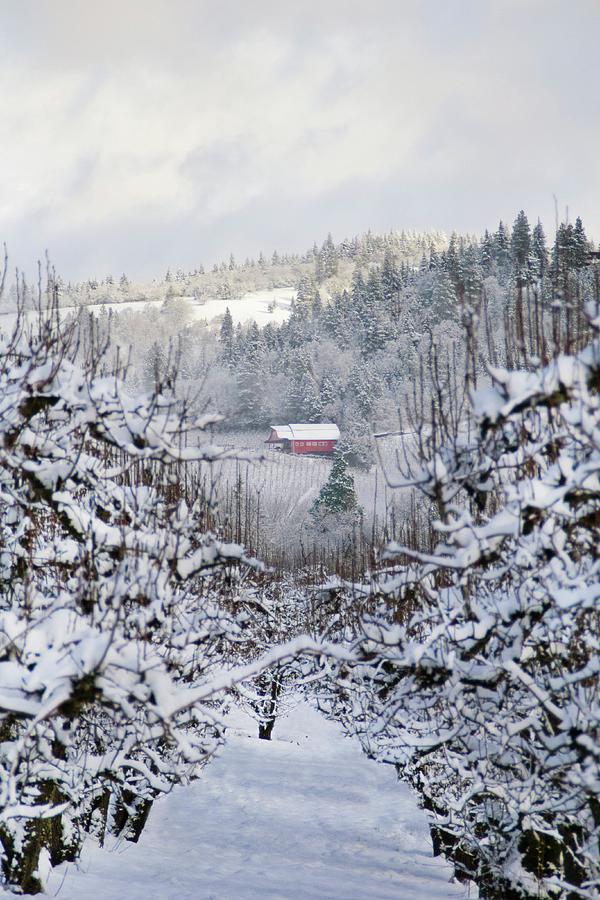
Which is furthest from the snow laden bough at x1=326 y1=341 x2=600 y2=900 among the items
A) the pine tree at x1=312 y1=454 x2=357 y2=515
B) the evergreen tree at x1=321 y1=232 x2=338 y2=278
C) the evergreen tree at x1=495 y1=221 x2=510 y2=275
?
the evergreen tree at x1=321 y1=232 x2=338 y2=278

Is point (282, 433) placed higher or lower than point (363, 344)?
lower

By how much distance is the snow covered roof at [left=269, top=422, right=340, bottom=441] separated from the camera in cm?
8312

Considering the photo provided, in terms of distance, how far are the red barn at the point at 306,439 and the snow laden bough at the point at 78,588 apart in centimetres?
7314

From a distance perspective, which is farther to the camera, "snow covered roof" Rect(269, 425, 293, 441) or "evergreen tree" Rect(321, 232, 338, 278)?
"evergreen tree" Rect(321, 232, 338, 278)

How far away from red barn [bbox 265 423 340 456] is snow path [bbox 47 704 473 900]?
59766 millimetres

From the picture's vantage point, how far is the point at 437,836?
12.5m

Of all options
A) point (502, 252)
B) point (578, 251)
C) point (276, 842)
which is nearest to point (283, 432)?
point (502, 252)

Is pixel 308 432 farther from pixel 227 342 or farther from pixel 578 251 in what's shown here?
pixel 578 251

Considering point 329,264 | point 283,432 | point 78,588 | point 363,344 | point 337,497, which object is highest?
point 329,264

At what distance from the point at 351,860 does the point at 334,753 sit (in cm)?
1071

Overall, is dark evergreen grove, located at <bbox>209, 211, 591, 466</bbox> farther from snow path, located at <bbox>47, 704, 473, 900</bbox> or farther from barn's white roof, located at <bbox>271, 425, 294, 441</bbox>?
snow path, located at <bbox>47, 704, 473, 900</bbox>

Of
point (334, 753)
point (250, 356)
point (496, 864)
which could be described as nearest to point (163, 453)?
point (496, 864)

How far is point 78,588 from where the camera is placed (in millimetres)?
4898

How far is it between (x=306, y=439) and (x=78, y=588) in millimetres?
78156
